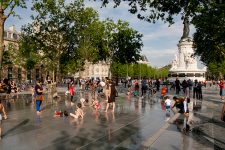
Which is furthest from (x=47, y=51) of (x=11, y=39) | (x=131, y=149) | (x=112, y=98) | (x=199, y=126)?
(x=11, y=39)

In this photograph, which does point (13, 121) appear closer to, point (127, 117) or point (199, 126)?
point (127, 117)

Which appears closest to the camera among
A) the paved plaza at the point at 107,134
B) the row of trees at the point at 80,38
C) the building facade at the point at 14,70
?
the paved plaza at the point at 107,134

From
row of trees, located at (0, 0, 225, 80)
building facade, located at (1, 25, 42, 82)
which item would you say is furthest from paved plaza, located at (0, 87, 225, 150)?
building facade, located at (1, 25, 42, 82)

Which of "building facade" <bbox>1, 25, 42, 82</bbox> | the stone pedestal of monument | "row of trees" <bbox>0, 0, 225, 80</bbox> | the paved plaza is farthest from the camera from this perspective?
"building facade" <bbox>1, 25, 42, 82</bbox>

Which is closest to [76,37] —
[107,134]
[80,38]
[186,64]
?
[80,38]

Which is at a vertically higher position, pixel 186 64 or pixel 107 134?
pixel 186 64

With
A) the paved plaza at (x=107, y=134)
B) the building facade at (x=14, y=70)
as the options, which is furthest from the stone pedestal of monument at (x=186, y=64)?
the paved plaza at (x=107, y=134)

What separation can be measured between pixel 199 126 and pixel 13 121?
312 inches

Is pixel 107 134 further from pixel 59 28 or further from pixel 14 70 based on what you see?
pixel 14 70

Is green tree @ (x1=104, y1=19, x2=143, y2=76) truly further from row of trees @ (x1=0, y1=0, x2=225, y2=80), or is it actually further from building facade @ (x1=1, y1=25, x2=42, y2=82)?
building facade @ (x1=1, y1=25, x2=42, y2=82)

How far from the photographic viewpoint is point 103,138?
11359 mm

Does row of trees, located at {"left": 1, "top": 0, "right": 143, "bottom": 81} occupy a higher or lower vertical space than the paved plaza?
higher

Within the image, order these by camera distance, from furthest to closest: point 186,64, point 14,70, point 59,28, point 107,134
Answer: point 14,70 → point 186,64 → point 59,28 → point 107,134

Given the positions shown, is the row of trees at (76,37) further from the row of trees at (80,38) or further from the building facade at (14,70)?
the building facade at (14,70)
